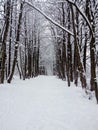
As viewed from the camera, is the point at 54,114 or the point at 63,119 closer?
the point at 63,119

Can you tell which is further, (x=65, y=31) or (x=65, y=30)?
(x=65, y=31)

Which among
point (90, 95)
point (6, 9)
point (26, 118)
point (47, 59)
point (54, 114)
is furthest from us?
point (47, 59)

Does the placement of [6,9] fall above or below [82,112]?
above

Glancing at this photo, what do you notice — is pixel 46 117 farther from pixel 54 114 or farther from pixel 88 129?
pixel 88 129

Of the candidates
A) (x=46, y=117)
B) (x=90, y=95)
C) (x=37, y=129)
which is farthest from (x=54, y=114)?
(x=90, y=95)

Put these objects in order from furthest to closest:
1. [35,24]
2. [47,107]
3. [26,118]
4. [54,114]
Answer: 1. [35,24]
2. [47,107]
3. [54,114]
4. [26,118]

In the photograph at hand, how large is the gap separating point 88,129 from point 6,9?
15799 millimetres

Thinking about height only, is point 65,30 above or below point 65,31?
below

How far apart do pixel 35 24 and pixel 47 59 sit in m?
36.6

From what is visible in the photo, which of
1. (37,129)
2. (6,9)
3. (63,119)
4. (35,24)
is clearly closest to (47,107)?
(63,119)

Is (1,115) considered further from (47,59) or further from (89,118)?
(47,59)

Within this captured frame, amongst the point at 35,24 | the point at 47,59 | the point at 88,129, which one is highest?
the point at 35,24

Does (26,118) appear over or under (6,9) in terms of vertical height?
under

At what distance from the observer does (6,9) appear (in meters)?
19.2
